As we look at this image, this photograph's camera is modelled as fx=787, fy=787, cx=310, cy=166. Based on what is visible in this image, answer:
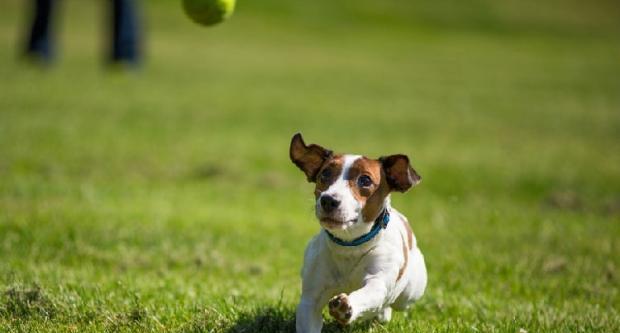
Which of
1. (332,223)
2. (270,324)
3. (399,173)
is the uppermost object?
(399,173)

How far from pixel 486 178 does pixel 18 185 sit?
6733 mm

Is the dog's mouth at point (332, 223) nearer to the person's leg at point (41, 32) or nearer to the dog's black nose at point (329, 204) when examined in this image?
the dog's black nose at point (329, 204)

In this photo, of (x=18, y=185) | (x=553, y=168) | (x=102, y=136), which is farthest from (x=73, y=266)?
(x=553, y=168)

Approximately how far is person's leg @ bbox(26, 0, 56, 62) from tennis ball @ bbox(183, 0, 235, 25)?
14054mm

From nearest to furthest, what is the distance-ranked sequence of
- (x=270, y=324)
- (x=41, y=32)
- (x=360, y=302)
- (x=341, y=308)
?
(x=341, y=308) < (x=360, y=302) < (x=270, y=324) < (x=41, y=32)

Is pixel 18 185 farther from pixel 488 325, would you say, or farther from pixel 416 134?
pixel 416 134

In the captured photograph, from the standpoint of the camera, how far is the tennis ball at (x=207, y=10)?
6.12 m

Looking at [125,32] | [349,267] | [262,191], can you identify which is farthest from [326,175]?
[125,32]

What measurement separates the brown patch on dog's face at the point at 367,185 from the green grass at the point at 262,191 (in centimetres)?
93

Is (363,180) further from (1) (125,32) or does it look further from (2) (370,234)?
(1) (125,32)

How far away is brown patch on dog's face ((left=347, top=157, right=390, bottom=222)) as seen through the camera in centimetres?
439

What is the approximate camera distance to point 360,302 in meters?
4.20

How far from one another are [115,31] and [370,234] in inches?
666

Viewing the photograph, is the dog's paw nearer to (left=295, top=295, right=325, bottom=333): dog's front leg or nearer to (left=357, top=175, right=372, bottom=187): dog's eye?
(left=295, top=295, right=325, bottom=333): dog's front leg
